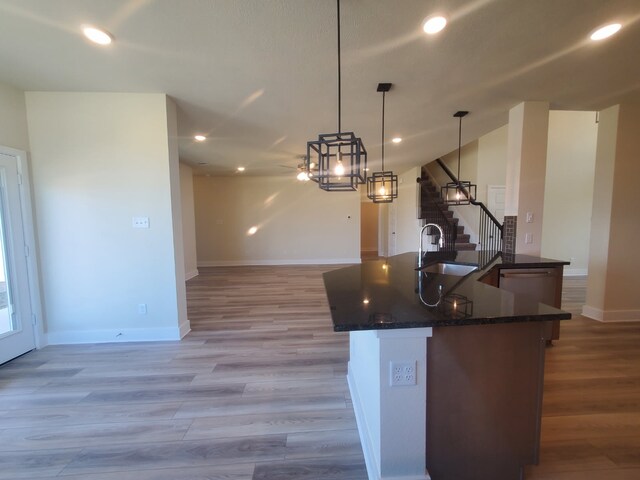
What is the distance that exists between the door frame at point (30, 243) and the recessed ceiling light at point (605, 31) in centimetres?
512

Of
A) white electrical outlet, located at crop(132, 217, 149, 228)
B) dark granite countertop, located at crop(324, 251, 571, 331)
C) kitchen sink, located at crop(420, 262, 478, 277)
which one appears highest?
white electrical outlet, located at crop(132, 217, 149, 228)

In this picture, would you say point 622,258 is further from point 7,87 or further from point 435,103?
point 7,87

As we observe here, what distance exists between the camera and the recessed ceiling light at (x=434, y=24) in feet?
5.77

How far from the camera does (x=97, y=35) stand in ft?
6.26

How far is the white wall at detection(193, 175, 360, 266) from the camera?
310 inches

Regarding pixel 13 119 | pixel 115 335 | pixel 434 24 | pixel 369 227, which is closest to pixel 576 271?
pixel 369 227

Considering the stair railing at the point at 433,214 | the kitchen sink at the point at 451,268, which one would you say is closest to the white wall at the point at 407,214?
the stair railing at the point at 433,214

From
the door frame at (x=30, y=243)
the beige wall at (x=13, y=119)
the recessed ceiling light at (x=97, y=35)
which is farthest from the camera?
the door frame at (x=30, y=243)

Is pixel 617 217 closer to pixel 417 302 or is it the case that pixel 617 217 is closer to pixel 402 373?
pixel 417 302

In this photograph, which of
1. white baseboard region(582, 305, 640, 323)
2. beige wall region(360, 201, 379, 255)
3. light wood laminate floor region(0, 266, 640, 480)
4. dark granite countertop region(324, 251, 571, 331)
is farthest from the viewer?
beige wall region(360, 201, 379, 255)

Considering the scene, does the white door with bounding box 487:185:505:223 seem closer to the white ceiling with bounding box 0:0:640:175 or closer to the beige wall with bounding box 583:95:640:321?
the beige wall with bounding box 583:95:640:321

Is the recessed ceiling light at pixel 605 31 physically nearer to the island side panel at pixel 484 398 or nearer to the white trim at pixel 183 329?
the island side panel at pixel 484 398

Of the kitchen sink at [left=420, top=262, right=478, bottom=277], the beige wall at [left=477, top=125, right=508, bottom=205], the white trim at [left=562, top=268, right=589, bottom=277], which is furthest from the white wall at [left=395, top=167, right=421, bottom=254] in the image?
the kitchen sink at [left=420, top=262, right=478, bottom=277]

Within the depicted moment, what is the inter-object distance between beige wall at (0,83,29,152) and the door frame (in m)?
Result: 0.08
